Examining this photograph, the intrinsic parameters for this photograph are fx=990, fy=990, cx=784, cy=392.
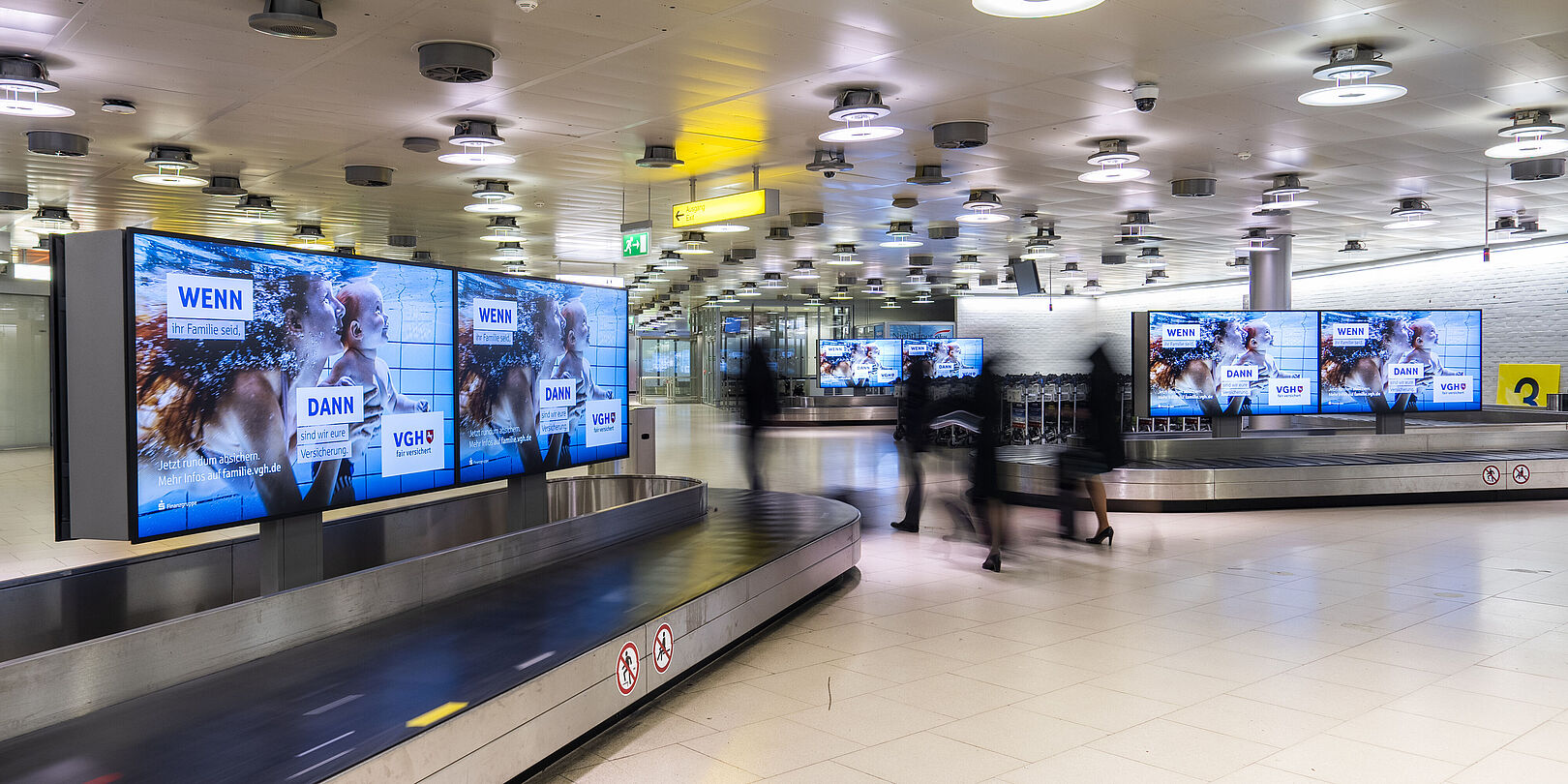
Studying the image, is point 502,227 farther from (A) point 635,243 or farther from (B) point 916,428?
(B) point 916,428

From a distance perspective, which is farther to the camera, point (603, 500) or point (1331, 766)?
point (603, 500)

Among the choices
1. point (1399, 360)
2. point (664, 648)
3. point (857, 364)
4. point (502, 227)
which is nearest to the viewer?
point (664, 648)

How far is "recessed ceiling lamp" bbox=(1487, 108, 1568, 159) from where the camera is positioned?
8.74 metres

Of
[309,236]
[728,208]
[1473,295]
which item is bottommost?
[1473,295]

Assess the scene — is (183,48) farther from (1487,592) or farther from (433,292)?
(1487,592)

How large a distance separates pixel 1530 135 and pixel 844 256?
40.5 ft

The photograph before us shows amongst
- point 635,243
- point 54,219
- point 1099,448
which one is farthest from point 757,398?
point 54,219

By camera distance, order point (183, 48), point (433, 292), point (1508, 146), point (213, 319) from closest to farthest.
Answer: point (213, 319) < point (433, 292) < point (183, 48) < point (1508, 146)

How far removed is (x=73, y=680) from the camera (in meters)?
2.95

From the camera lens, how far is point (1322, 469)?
11352 mm

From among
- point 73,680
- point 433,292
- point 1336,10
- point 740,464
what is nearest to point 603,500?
point 433,292

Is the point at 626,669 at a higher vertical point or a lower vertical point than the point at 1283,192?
lower

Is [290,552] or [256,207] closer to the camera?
[290,552]

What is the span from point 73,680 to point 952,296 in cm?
3266
